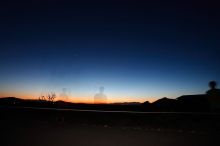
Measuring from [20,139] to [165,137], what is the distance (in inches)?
179

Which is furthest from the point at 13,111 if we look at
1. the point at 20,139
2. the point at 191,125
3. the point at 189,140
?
the point at 189,140

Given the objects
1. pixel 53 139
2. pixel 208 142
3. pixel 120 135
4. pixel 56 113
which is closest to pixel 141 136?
pixel 120 135

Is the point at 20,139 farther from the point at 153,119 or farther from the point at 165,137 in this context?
the point at 153,119

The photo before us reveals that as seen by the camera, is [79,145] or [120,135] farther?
[120,135]

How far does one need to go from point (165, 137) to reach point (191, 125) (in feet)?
11.6

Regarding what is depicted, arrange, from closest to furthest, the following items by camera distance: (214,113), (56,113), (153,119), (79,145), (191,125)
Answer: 1. (79,145)
2. (214,113)
3. (191,125)
4. (56,113)
5. (153,119)

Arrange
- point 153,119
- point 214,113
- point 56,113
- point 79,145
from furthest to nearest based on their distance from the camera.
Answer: point 153,119 → point 56,113 → point 214,113 → point 79,145

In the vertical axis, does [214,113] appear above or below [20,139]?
above

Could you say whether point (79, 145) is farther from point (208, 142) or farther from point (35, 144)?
point (208, 142)

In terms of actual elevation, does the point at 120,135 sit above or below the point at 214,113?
below

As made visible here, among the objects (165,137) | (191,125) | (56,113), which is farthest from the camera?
(56,113)

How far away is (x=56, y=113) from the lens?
12.8 m

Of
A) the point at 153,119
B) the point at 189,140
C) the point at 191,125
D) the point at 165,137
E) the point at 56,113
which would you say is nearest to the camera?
the point at 189,140

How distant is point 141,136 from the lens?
25.8 ft
